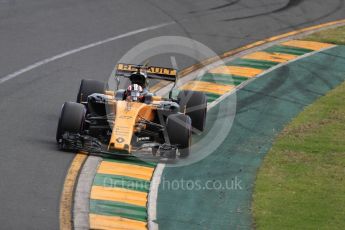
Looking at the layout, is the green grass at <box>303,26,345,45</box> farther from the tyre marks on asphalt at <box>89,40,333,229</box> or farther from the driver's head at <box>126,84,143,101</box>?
the driver's head at <box>126,84,143,101</box>

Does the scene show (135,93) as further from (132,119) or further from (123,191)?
(123,191)

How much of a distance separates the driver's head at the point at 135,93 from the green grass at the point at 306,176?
8.84 feet

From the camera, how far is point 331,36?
1076 inches

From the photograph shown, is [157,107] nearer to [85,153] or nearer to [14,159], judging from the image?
[85,153]

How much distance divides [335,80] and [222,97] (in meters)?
3.60

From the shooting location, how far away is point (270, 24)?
28.3m

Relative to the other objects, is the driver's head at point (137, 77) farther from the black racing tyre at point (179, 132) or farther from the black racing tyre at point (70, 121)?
the black racing tyre at point (70, 121)

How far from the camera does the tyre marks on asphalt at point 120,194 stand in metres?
14.3

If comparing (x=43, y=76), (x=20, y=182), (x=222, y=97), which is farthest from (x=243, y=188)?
(x=43, y=76)

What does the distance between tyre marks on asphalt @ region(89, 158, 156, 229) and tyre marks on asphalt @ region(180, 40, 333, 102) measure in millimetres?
4899

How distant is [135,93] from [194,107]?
1.34 metres

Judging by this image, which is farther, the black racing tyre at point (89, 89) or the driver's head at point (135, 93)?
the black racing tyre at point (89, 89)

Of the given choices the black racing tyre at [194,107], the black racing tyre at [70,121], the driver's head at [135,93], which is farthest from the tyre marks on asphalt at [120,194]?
the black racing tyre at [194,107]

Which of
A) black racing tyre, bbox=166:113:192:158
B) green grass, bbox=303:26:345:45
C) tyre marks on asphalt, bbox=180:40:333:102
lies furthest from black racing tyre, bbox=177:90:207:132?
green grass, bbox=303:26:345:45
